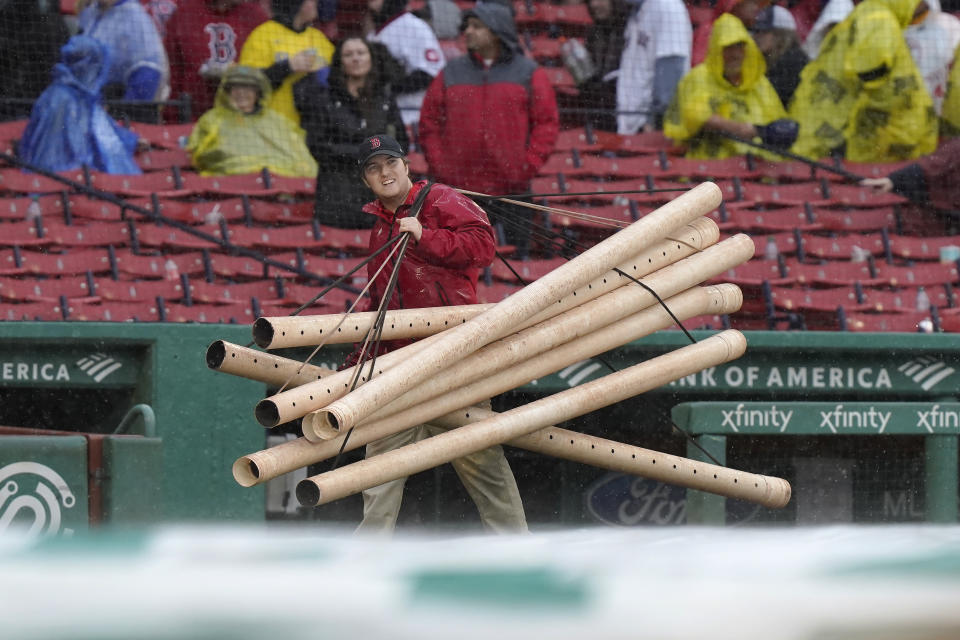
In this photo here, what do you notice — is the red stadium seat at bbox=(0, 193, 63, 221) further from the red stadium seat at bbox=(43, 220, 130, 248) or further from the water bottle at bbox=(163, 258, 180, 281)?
the water bottle at bbox=(163, 258, 180, 281)

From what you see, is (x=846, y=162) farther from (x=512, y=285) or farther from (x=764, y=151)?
(x=512, y=285)

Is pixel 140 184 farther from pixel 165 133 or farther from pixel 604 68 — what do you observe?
pixel 604 68

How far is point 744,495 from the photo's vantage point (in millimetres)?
4797

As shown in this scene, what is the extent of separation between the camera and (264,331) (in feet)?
13.5

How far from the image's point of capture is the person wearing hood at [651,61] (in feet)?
31.6

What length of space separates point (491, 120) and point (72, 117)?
8.22 ft

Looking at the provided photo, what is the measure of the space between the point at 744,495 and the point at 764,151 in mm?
5113

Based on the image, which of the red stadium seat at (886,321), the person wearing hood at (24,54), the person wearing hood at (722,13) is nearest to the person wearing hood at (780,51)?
the person wearing hood at (722,13)

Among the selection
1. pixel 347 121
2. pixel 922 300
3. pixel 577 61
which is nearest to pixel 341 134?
pixel 347 121

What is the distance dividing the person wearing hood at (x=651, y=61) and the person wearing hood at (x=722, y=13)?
0.11 meters

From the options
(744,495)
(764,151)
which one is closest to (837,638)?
(744,495)

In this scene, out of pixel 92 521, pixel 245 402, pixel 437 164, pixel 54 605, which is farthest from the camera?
pixel 437 164

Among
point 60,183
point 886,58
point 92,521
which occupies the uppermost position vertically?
point 886,58

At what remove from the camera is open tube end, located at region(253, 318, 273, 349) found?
4109 mm
